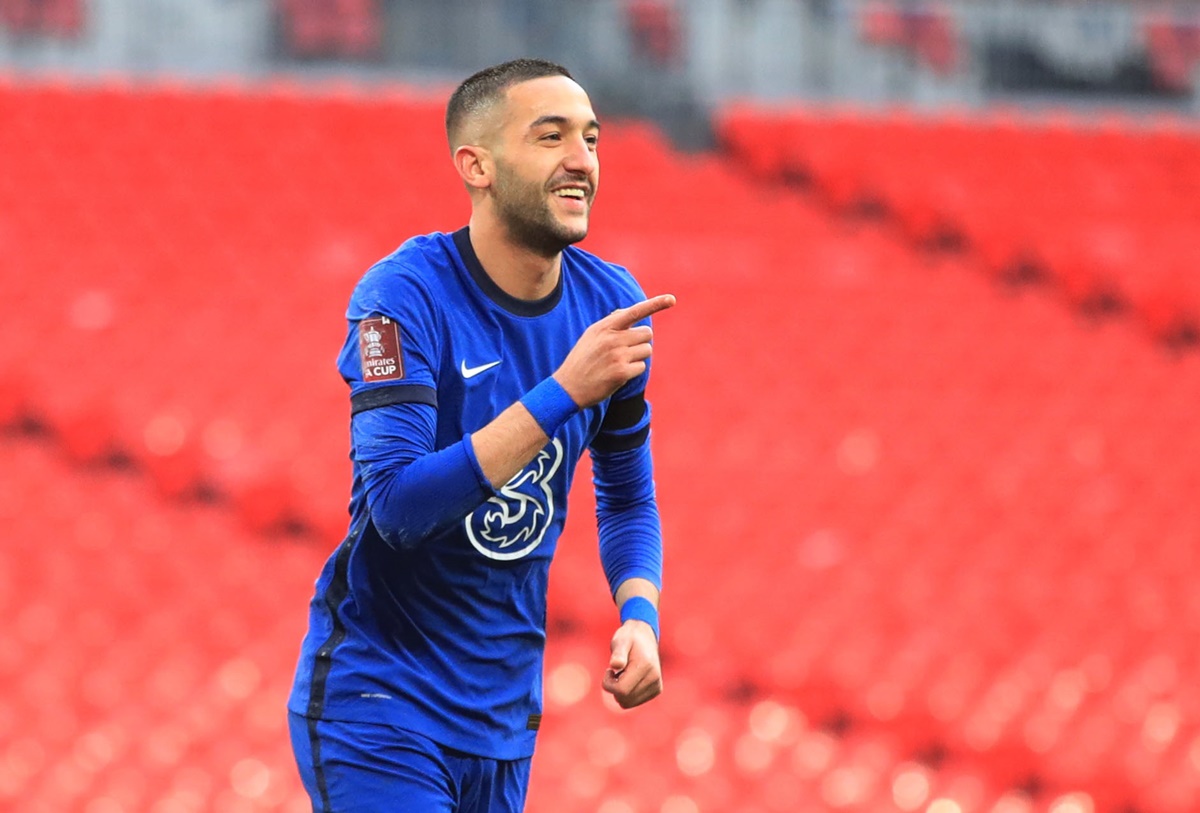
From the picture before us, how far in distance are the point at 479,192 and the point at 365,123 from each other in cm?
888

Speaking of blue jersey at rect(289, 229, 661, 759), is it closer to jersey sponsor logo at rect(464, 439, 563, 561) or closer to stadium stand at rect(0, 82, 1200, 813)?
jersey sponsor logo at rect(464, 439, 563, 561)

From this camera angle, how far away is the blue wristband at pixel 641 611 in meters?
2.52

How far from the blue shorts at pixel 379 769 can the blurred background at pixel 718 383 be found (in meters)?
3.08

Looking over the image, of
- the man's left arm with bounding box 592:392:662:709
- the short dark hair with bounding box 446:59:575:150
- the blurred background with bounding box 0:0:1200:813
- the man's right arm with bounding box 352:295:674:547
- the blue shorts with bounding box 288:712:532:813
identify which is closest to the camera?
the man's right arm with bounding box 352:295:674:547

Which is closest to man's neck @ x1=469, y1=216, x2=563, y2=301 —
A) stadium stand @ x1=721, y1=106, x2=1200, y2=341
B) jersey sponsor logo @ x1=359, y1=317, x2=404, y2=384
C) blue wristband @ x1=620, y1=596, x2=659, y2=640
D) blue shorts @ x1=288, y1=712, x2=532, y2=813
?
jersey sponsor logo @ x1=359, y1=317, x2=404, y2=384

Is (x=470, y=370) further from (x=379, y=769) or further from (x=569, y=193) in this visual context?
(x=379, y=769)

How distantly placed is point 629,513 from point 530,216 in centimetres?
58

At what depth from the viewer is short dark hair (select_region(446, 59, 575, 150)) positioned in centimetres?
247

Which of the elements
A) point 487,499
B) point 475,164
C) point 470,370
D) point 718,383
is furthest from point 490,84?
point 718,383

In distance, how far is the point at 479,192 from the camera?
8.22 feet

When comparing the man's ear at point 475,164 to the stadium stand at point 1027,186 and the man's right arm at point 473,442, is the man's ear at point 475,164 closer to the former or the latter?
the man's right arm at point 473,442

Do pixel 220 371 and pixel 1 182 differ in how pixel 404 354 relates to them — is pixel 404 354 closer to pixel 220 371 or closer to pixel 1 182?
pixel 220 371

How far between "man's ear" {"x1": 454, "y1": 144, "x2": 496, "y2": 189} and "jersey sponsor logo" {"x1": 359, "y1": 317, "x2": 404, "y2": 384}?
31 centimetres

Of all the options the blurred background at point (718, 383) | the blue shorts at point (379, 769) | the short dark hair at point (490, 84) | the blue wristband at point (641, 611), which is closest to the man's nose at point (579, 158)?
the short dark hair at point (490, 84)
